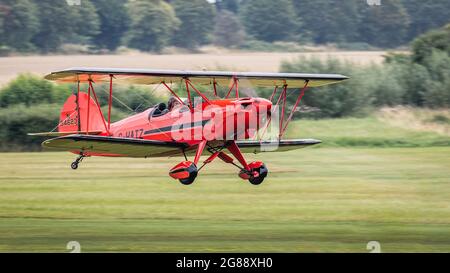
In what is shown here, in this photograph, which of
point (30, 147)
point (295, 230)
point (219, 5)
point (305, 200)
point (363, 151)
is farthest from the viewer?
point (219, 5)

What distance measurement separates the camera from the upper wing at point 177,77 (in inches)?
595

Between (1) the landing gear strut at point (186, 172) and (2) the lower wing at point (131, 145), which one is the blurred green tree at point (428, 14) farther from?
(1) the landing gear strut at point (186, 172)

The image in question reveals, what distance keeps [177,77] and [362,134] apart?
12.3 m

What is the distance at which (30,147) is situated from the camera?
1064 inches

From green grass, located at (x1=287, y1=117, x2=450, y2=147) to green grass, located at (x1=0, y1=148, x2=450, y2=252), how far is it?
7.63ft

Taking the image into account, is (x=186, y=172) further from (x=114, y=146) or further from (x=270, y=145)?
(x=270, y=145)

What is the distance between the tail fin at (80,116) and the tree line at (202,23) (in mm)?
20377

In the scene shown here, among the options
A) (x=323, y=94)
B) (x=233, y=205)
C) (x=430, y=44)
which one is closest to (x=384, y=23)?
(x=430, y=44)

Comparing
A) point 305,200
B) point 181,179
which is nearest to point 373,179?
point 305,200

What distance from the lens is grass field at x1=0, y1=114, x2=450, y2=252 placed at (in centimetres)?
1433

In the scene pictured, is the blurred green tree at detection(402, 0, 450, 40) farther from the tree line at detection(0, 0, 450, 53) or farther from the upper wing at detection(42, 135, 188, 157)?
the upper wing at detection(42, 135, 188, 157)
